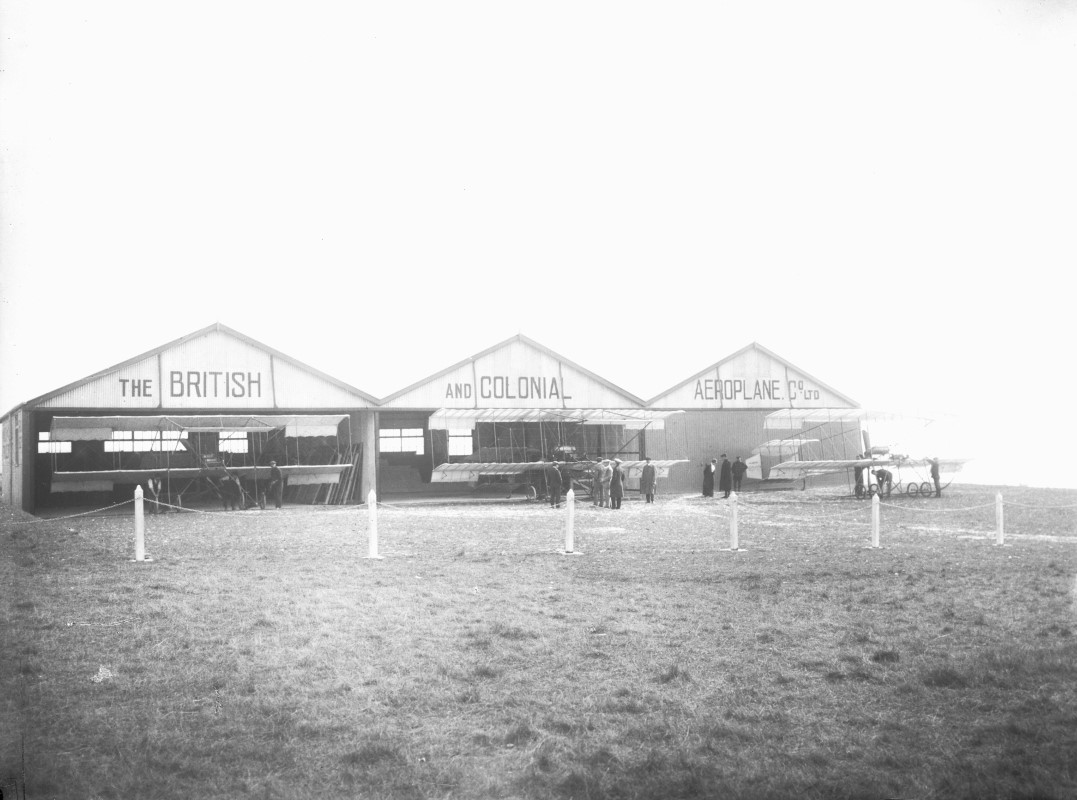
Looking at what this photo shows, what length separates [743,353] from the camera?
35156mm

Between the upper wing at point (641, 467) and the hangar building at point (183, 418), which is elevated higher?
the hangar building at point (183, 418)

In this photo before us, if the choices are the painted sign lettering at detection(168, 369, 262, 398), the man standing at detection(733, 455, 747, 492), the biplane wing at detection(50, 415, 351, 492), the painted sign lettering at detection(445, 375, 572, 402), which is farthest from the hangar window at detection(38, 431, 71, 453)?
the man standing at detection(733, 455, 747, 492)

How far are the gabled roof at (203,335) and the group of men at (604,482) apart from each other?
6.70 meters

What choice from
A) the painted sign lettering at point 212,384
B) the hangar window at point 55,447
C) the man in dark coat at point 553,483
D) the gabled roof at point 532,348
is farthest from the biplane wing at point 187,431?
the man in dark coat at point 553,483

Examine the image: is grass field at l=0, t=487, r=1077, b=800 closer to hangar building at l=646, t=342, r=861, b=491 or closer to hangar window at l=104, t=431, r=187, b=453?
hangar window at l=104, t=431, r=187, b=453

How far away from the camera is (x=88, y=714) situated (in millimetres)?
5504

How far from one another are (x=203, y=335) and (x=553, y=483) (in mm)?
12033

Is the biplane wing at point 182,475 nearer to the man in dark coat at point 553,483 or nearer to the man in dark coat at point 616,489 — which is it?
the man in dark coat at point 553,483

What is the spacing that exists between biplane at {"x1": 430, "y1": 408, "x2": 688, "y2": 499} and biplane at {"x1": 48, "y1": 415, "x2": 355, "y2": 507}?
378 centimetres

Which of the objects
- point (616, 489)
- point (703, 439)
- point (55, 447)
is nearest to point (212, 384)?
point (55, 447)

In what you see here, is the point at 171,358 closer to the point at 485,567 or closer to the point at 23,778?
the point at 485,567

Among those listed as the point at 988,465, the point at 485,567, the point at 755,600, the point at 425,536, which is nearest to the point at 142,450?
the point at 425,536

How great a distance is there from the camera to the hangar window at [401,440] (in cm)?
3469

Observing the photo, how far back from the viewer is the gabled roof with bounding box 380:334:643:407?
29.7 metres
